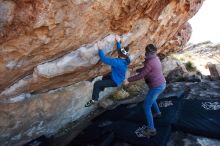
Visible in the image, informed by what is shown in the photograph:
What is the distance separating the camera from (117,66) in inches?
276

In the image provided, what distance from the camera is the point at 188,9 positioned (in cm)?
1012

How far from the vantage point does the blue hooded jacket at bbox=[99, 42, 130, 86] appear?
694 cm

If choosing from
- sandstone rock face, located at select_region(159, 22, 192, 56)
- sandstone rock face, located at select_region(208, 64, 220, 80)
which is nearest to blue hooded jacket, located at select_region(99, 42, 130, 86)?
sandstone rock face, located at select_region(159, 22, 192, 56)

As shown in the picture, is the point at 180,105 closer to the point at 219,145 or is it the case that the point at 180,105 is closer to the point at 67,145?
the point at 219,145

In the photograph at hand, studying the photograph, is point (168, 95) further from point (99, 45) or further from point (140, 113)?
point (99, 45)

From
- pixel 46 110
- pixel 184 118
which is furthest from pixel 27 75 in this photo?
pixel 184 118

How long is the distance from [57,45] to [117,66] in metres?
1.46

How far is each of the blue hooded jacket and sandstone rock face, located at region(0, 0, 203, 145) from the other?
610 mm

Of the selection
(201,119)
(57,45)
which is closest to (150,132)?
(201,119)

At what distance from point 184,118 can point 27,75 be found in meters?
4.30

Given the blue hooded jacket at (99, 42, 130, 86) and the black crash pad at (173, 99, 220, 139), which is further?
the black crash pad at (173, 99, 220, 139)

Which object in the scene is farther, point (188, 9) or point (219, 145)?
point (188, 9)

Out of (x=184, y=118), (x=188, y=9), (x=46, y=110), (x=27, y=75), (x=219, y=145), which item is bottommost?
(x=219, y=145)

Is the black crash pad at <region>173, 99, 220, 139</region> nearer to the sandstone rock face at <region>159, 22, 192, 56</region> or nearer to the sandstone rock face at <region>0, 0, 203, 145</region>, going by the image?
the sandstone rock face at <region>0, 0, 203, 145</region>
